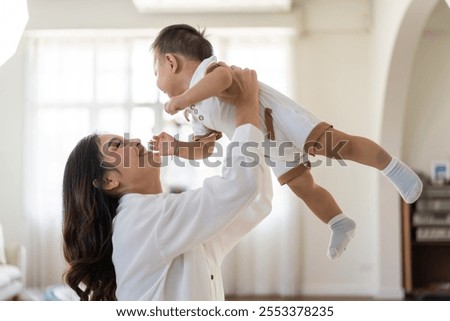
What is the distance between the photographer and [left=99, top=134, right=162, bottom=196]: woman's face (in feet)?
2.83

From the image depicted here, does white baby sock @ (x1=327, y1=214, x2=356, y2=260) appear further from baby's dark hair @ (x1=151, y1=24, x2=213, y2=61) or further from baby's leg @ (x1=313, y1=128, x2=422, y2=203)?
baby's dark hair @ (x1=151, y1=24, x2=213, y2=61)

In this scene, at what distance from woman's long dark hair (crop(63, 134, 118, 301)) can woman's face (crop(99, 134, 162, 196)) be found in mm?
11

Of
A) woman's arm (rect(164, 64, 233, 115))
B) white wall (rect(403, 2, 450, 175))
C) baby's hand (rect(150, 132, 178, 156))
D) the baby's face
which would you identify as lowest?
baby's hand (rect(150, 132, 178, 156))

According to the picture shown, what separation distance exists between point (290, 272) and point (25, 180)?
1.50 metres

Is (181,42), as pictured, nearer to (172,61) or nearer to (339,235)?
(172,61)

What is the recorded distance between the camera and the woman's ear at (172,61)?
0.95 meters

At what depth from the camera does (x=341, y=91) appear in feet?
10.6

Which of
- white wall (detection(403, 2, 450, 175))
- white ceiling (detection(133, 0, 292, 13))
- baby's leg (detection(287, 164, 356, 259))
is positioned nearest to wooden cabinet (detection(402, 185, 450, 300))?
white wall (detection(403, 2, 450, 175))

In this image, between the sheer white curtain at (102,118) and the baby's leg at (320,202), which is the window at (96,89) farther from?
the baby's leg at (320,202)

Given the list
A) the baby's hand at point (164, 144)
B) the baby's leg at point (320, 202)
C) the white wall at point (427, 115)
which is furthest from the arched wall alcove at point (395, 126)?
the baby's hand at point (164, 144)

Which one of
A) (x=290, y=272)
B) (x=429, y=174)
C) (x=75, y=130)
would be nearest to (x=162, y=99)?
(x=75, y=130)

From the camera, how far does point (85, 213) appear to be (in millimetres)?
870
